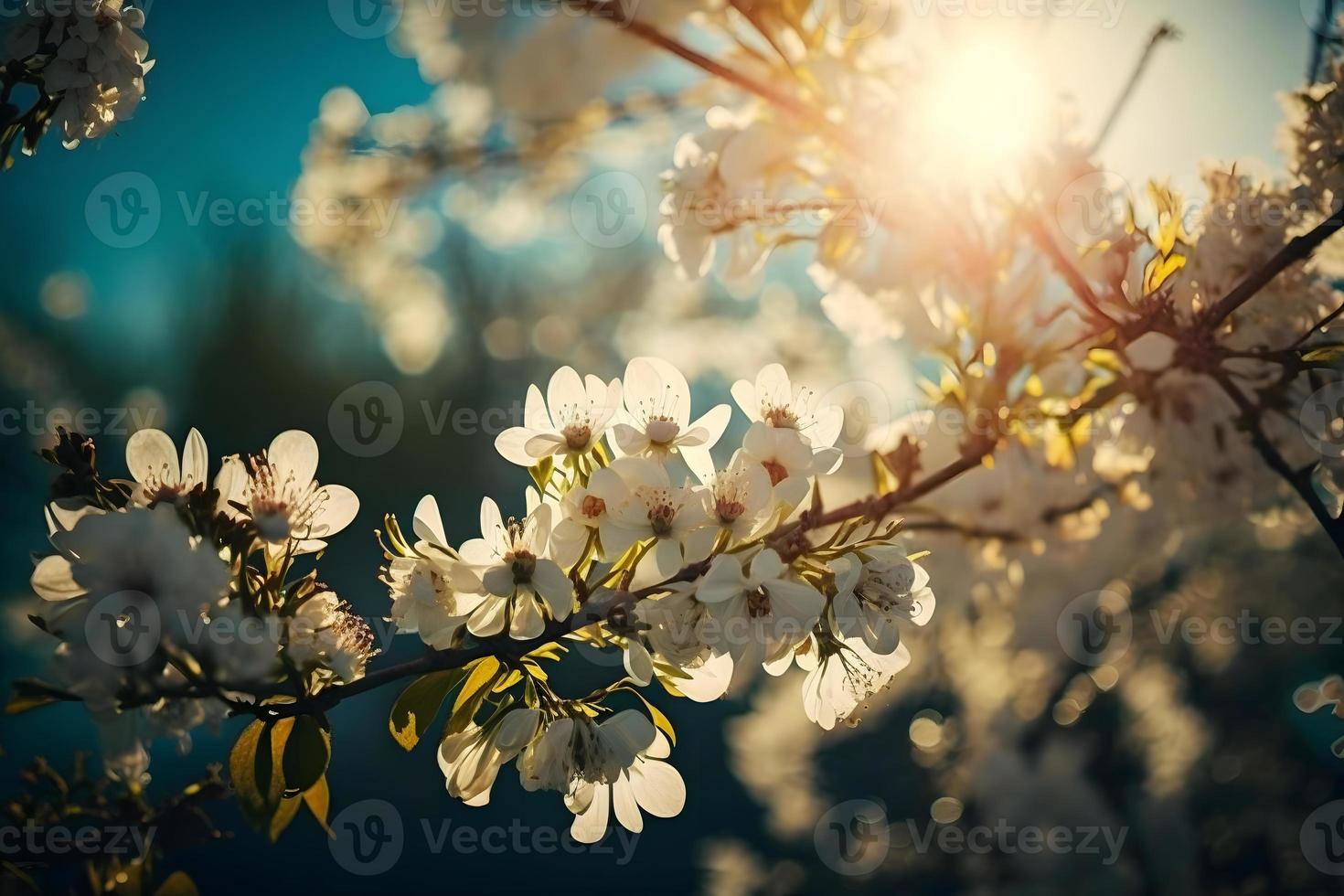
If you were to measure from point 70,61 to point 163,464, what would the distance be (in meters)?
0.30

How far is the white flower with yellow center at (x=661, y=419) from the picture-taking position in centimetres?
44

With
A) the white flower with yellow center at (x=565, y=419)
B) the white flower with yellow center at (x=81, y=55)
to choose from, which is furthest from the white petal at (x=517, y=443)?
the white flower with yellow center at (x=81, y=55)

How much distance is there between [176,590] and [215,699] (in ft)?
0.15

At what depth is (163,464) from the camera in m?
0.42

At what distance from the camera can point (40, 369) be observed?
3.53 m

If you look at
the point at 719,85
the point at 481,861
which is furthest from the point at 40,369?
the point at 719,85

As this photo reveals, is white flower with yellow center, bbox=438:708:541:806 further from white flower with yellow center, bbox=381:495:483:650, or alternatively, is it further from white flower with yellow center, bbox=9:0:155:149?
white flower with yellow center, bbox=9:0:155:149

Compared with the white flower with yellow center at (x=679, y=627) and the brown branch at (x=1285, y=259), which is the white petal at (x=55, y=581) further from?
the brown branch at (x=1285, y=259)

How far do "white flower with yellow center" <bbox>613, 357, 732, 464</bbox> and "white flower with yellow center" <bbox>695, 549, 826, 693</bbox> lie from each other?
Answer: 0.07 m

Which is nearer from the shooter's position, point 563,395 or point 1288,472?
point 563,395

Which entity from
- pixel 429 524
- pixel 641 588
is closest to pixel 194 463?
pixel 429 524

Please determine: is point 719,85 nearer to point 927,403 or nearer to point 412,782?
point 927,403

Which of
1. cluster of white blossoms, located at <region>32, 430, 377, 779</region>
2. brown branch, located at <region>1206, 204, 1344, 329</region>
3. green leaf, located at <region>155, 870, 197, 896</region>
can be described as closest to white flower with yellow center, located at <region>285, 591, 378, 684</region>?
cluster of white blossoms, located at <region>32, 430, 377, 779</region>

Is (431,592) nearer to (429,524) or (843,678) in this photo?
(429,524)
